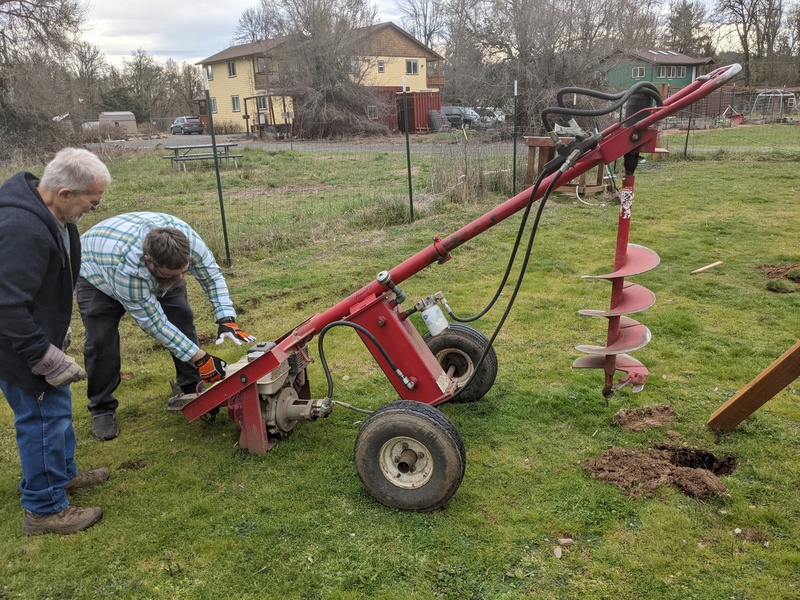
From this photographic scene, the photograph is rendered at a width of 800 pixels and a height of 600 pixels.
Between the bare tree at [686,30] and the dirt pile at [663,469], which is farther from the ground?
the bare tree at [686,30]

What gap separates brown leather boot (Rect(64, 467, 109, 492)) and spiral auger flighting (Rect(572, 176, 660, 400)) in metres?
2.95

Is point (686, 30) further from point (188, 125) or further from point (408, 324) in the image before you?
point (408, 324)

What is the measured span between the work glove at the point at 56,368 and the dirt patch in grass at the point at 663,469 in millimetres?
2790

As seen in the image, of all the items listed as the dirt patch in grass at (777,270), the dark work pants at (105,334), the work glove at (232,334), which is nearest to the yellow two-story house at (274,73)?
the dirt patch in grass at (777,270)

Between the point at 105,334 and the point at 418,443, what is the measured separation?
2.24 meters

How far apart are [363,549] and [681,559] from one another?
1476mm

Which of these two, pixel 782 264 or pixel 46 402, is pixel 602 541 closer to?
pixel 46 402

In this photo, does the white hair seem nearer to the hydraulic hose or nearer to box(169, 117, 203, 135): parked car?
the hydraulic hose

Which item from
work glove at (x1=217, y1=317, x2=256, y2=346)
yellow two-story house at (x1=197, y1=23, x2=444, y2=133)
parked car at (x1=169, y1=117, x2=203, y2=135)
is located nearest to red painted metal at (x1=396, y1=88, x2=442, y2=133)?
yellow two-story house at (x1=197, y1=23, x2=444, y2=133)

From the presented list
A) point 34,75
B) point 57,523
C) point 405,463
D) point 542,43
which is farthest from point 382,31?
point 57,523

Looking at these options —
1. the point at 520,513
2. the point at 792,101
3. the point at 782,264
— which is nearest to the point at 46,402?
the point at 520,513

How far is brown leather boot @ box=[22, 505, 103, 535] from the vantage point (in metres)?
3.12

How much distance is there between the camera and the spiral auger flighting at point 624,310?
3467 mm

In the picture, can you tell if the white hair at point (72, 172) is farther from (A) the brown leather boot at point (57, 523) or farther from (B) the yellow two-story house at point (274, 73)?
(B) the yellow two-story house at point (274, 73)
